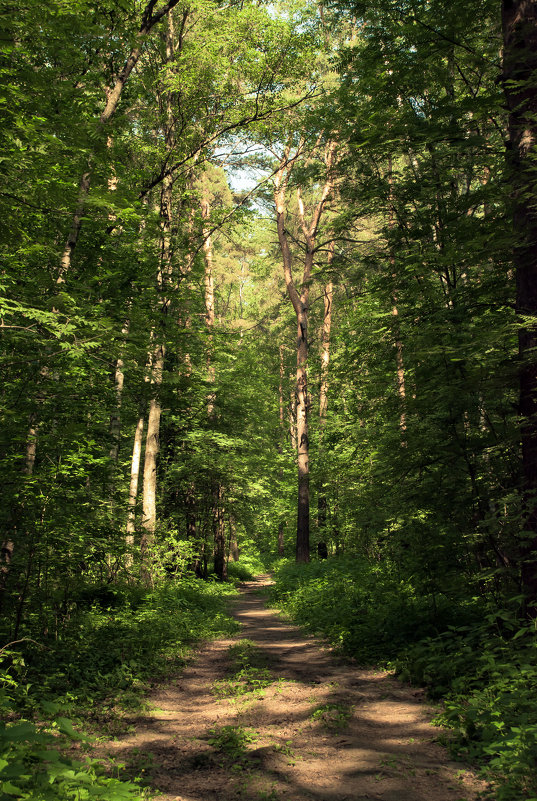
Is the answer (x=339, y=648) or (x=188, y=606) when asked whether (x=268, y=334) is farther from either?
(x=339, y=648)

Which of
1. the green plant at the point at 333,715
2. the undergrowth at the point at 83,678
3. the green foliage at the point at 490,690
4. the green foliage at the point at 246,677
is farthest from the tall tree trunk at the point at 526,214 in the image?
the undergrowth at the point at 83,678

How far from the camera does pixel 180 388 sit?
1371 centimetres

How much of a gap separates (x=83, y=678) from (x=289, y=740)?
2.84 metres

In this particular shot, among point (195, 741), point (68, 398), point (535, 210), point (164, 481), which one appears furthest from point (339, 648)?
point (164, 481)

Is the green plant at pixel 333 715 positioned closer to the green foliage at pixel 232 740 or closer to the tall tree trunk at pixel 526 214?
the green foliage at pixel 232 740

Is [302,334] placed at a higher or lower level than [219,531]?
higher

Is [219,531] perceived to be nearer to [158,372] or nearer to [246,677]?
[158,372]

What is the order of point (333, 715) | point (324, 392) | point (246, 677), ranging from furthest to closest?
point (324, 392)
point (246, 677)
point (333, 715)

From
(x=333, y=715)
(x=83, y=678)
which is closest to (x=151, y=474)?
(x=83, y=678)

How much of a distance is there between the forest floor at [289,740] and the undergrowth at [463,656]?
0.26 metres

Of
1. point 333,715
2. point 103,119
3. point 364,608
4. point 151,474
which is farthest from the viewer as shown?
point 151,474

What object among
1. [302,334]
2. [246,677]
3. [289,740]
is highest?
[302,334]

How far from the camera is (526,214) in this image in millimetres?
5363

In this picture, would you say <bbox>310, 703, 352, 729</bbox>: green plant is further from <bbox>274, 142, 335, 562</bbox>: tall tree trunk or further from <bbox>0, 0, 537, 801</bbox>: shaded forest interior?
<bbox>274, 142, 335, 562</bbox>: tall tree trunk
